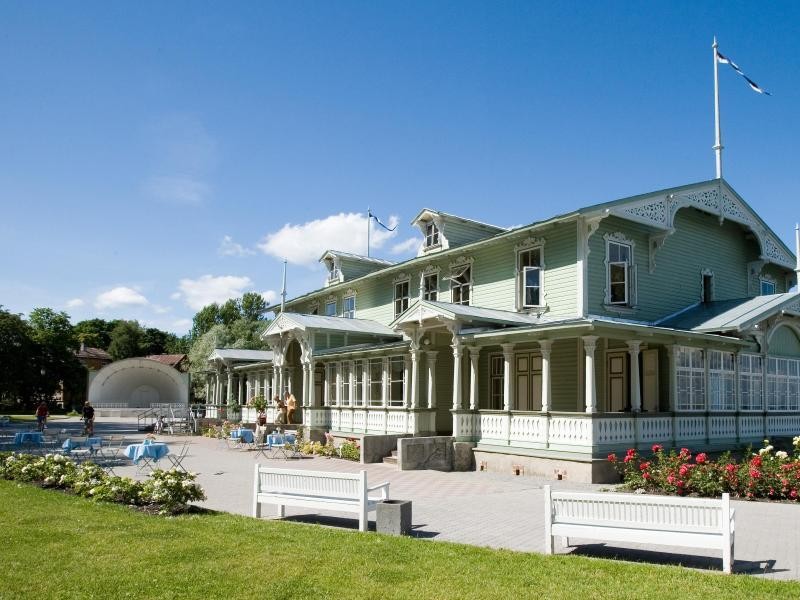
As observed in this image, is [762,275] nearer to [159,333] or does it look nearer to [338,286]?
[338,286]

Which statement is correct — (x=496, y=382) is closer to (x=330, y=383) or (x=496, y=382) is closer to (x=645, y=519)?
(x=330, y=383)

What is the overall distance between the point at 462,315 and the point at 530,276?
2969mm

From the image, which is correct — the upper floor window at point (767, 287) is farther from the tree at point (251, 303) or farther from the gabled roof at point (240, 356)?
the tree at point (251, 303)

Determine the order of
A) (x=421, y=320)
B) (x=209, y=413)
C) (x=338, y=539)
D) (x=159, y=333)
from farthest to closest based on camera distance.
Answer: (x=159, y=333) < (x=209, y=413) < (x=421, y=320) < (x=338, y=539)

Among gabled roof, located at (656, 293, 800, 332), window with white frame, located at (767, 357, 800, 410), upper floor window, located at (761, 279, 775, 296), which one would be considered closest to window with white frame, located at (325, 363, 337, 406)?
gabled roof, located at (656, 293, 800, 332)

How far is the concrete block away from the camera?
1823 cm

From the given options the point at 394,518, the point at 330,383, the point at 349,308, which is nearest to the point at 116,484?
the point at 394,518

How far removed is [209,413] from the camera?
38.1m

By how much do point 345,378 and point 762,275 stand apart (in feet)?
51.0

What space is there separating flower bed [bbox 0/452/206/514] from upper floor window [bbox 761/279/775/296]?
21800 millimetres

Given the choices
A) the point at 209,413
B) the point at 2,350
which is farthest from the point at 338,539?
the point at 2,350

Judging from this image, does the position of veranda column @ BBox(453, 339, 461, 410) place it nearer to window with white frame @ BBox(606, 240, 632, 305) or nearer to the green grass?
window with white frame @ BBox(606, 240, 632, 305)

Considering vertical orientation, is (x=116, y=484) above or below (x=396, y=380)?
below

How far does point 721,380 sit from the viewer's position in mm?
19969
